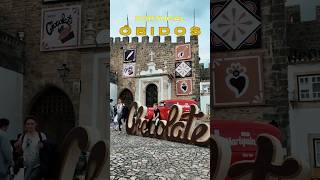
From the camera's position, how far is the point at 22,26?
190 inches

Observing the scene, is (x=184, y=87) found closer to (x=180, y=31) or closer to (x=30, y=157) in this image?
(x=180, y=31)

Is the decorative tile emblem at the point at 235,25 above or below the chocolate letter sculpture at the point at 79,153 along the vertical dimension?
above

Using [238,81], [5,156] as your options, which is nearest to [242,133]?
[238,81]

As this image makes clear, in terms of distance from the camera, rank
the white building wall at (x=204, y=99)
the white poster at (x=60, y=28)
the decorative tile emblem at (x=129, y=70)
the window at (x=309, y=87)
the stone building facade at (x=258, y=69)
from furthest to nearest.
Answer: the decorative tile emblem at (x=129, y=70) → the white poster at (x=60, y=28) → the white building wall at (x=204, y=99) → the stone building facade at (x=258, y=69) → the window at (x=309, y=87)

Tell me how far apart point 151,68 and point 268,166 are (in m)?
1.82

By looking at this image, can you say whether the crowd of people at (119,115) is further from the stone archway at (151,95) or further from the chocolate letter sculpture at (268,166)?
the chocolate letter sculpture at (268,166)

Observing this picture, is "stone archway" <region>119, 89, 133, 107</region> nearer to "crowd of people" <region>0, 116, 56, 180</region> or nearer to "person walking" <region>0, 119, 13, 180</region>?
"crowd of people" <region>0, 116, 56, 180</region>

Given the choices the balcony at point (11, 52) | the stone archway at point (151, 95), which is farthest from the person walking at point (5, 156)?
the stone archway at point (151, 95)

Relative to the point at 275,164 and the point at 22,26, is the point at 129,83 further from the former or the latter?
the point at 275,164

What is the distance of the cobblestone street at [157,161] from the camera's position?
175 inches

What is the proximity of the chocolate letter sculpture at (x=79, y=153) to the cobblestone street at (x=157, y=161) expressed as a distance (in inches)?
6.6

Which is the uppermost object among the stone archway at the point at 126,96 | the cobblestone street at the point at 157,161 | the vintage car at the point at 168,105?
the stone archway at the point at 126,96

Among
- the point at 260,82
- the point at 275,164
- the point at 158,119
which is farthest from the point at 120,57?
the point at 275,164

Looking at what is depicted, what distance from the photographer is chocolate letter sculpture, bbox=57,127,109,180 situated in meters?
4.39
